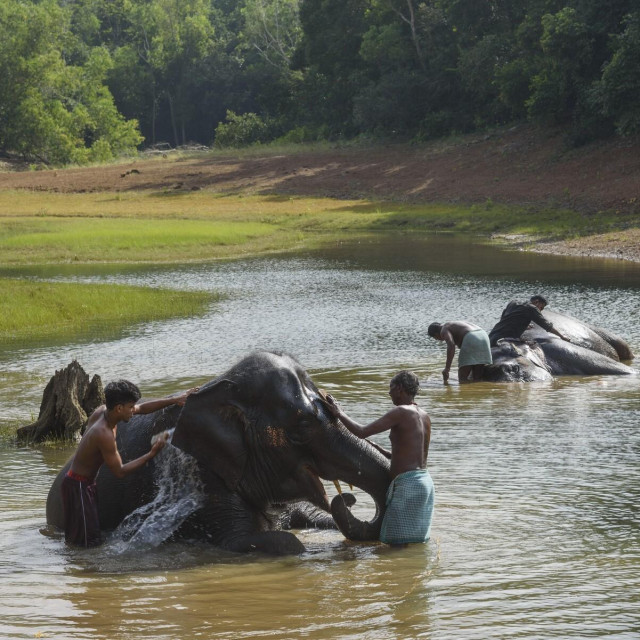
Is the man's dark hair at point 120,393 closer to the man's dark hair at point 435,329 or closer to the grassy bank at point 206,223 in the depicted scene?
the man's dark hair at point 435,329

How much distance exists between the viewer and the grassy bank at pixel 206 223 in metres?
33.2

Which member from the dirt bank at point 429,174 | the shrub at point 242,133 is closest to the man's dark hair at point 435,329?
the dirt bank at point 429,174

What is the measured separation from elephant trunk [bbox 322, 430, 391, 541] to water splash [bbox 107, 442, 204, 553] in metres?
0.97

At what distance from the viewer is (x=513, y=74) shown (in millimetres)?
50812

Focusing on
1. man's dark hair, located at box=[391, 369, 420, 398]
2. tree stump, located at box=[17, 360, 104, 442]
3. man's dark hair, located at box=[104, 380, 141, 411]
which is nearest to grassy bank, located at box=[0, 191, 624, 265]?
tree stump, located at box=[17, 360, 104, 442]

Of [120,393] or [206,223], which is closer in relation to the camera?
[120,393]

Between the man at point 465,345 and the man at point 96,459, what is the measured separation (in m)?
7.52

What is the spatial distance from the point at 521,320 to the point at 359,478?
8771mm

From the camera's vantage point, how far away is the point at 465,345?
50.0 feet

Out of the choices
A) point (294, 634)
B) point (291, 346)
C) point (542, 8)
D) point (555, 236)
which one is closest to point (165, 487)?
point (294, 634)

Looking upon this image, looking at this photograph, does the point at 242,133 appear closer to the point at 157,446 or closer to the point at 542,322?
the point at 542,322

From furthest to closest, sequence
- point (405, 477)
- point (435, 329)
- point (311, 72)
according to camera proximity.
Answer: point (311, 72) → point (435, 329) → point (405, 477)

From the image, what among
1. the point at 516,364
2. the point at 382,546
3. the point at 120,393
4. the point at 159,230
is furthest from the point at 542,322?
the point at 159,230

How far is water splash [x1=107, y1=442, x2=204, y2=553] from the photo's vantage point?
8.02 m
